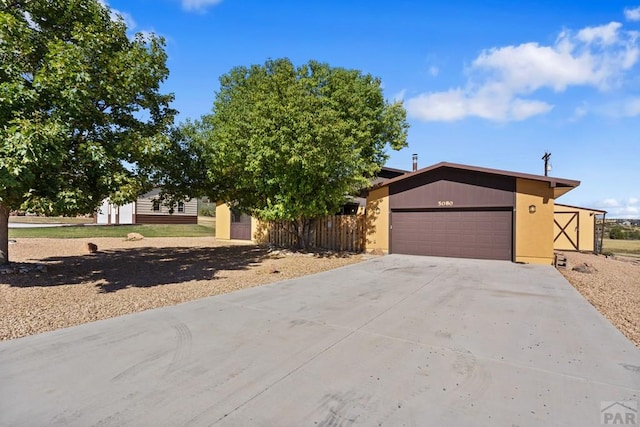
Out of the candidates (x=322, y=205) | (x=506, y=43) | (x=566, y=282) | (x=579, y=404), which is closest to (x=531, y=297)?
(x=566, y=282)

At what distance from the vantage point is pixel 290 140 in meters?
10.2

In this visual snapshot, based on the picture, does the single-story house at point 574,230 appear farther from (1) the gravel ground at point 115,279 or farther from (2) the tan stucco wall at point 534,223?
(1) the gravel ground at point 115,279

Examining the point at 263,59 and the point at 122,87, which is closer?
the point at 122,87

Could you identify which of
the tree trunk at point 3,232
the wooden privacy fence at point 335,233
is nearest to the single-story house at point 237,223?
the wooden privacy fence at point 335,233

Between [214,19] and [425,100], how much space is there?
13372 millimetres

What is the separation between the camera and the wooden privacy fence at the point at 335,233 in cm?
1453

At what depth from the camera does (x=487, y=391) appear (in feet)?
9.57

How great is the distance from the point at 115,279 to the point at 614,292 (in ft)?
37.3

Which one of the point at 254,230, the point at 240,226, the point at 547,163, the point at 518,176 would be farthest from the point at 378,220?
the point at 547,163

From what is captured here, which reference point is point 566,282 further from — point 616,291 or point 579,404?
point 579,404

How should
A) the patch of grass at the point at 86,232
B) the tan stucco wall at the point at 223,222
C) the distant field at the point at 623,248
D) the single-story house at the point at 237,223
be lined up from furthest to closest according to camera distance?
1. the tan stucco wall at the point at 223,222
2. the single-story house at the point at 237,223
3. the distant field at the point at 623,248
4. the patch of grass at the point at 86,232

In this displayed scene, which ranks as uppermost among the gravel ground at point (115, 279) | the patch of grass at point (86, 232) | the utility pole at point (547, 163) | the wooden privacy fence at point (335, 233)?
the utility pole at point (547, 163)

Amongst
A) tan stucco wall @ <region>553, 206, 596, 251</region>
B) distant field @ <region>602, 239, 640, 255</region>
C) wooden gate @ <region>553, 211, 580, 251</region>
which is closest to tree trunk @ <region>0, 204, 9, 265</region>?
wooden gate @ <region>553, 211, 580, 251</region>

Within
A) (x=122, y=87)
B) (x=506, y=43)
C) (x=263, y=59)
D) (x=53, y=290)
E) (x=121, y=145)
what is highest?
(x=263, y=59)
